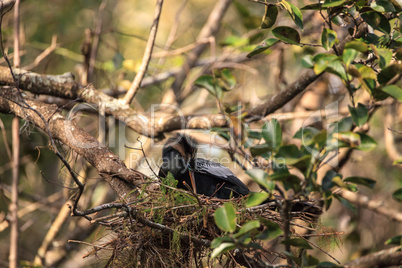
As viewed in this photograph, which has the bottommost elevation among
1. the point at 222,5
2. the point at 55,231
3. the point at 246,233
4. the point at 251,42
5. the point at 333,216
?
the point at 333,216

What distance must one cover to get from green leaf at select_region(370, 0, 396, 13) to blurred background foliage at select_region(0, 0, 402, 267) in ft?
9.17

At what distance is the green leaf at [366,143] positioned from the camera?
197 cm

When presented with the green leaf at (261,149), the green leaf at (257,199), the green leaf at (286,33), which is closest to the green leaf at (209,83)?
the green leaf at (286,33)

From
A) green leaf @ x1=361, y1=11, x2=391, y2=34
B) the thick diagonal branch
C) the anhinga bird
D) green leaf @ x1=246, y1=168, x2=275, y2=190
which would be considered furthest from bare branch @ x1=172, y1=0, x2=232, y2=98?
green leaf @ x1=246, y1=168, x2=275, y2=190

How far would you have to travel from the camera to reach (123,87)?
595 centimetres

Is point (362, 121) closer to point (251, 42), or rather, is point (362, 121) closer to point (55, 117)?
point (55, 117)

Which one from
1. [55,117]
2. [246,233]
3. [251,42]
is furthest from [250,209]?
[251,42]

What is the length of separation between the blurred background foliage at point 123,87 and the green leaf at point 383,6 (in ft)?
A: 9.17

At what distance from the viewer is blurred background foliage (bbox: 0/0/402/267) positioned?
5.75 metres

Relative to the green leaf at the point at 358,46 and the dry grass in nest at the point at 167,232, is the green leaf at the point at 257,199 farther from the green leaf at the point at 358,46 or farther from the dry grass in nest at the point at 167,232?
the green leaf at the point at 358,46

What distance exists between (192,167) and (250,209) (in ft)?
4.23

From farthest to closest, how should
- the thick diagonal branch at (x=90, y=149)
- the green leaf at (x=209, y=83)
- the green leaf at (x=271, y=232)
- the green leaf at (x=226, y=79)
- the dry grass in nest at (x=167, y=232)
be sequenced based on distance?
the green leaf at (x=226, y=79) → the green leaf at (x=209, y=83) → the thick diagonal branch at (x=90, y=149) → the dry grass in nest at (x=167, y=232) → the green leaf at (x=271, y=232)

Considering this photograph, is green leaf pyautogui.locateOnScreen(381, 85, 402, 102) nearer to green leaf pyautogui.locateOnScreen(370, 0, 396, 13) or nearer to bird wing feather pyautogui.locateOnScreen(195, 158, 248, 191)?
green leaf pyautogui.locateOnScreen(370, 0, 396, 13)

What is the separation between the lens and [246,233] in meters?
2.12
